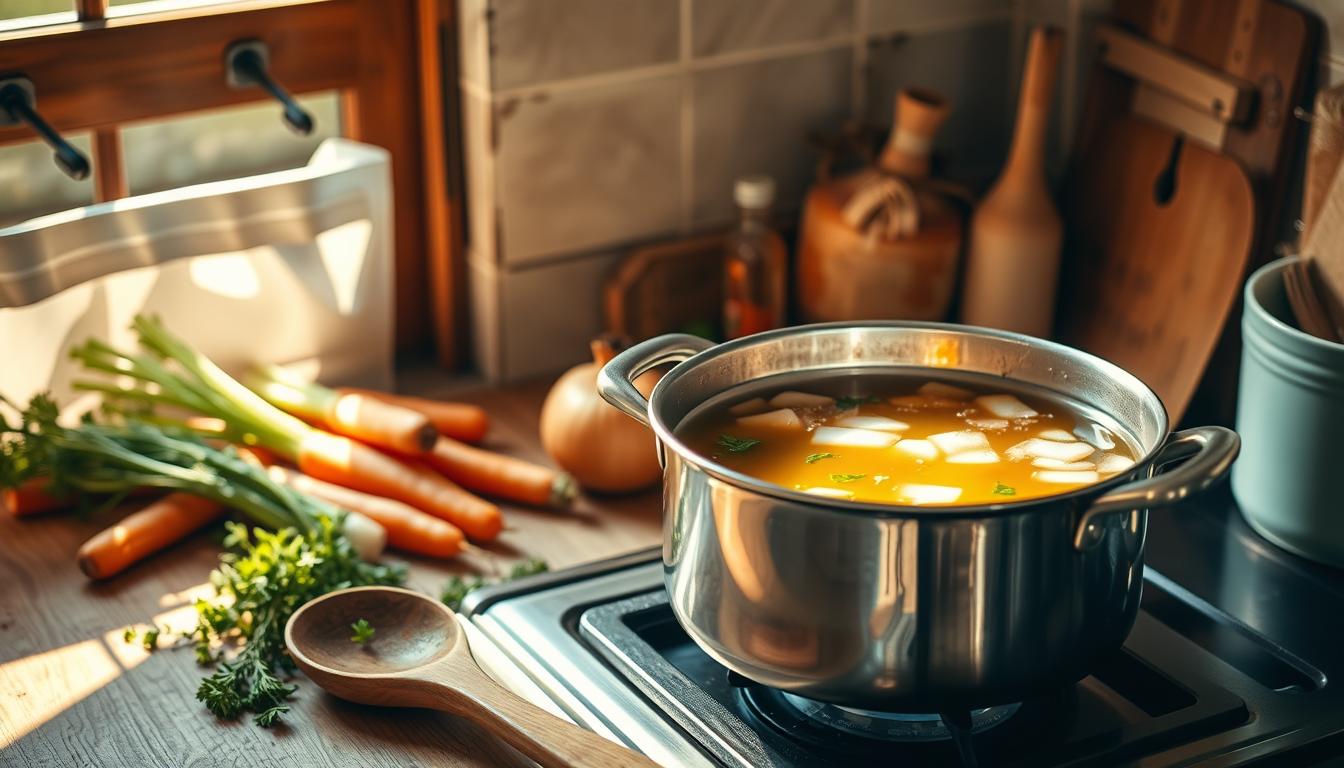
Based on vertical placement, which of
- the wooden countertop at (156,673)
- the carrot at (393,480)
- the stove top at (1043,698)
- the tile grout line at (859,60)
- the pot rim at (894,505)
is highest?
the tile grout line at (859,60)

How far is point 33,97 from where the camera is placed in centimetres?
134

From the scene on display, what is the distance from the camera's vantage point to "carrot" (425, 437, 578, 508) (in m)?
1.34

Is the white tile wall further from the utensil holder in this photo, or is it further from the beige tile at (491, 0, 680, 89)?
the utensil holder

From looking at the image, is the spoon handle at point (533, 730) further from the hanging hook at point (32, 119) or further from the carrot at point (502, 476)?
the hanging hook at point (32, 119)

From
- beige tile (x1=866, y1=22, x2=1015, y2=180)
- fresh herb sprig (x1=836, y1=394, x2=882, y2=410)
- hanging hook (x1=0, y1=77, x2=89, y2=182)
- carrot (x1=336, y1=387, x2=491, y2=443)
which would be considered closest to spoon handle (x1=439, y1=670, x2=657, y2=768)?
fresh herb sprig (x1=836, y1=394, x2=882, y2=410)

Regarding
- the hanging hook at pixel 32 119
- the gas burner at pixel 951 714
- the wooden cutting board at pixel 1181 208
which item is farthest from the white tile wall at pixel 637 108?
the gas burner at pixel 951 714

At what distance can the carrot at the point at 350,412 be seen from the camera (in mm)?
1350

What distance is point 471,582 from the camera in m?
1.24

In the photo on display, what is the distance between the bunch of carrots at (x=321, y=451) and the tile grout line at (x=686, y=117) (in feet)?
1.08

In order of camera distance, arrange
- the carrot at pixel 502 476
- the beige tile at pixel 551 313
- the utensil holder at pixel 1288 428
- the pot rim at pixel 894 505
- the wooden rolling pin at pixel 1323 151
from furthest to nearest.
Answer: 1. the beige tile at pixel 551 313
2. the carrot at pixel 502 476
3. the wooden rolling pin at pixel 1323 151
4. the utensil holder at pixel 1288 428
5. the pot rim at pixel 894 505

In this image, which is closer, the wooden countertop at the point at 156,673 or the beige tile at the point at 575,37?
the wooden countertop at the point at 156,673

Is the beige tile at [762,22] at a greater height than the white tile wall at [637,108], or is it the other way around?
the beige tile at [762,22]

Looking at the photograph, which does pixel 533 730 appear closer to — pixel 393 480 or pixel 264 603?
pixel 264 603

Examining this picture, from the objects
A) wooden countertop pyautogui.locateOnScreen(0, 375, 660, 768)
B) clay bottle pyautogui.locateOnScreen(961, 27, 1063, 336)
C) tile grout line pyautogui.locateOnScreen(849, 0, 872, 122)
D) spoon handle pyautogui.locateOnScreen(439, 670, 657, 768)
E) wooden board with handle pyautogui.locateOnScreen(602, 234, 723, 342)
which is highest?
tile grout line pyautogui.locateOnScreen(849, 0, 872, 122)
